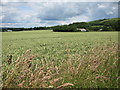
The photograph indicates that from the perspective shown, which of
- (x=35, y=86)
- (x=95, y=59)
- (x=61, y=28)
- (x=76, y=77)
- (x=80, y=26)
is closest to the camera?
(x=35, y=86)

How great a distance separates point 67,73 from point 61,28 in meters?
52.6

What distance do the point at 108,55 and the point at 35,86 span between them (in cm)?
341

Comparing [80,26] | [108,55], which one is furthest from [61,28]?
[108,55]

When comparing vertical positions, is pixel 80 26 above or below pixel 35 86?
above

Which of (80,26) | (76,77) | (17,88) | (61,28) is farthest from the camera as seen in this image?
(61,28)

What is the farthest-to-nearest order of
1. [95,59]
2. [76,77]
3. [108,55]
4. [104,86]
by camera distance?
[108,55], [95,59], [76,77], [104,86]

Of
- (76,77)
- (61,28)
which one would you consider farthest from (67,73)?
→ (61,28)

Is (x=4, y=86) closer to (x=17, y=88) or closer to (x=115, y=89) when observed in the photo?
(x=17, y=88)

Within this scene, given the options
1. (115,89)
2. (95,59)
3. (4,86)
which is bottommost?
(115,89)

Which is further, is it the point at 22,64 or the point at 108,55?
the point at 108,55

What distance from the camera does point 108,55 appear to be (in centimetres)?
529

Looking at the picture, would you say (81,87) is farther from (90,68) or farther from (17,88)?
(17,88)

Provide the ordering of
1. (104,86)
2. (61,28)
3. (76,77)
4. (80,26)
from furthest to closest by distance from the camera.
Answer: (61,28)
(80,26)
(76,77)
(104,86)

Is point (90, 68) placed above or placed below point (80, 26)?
below
